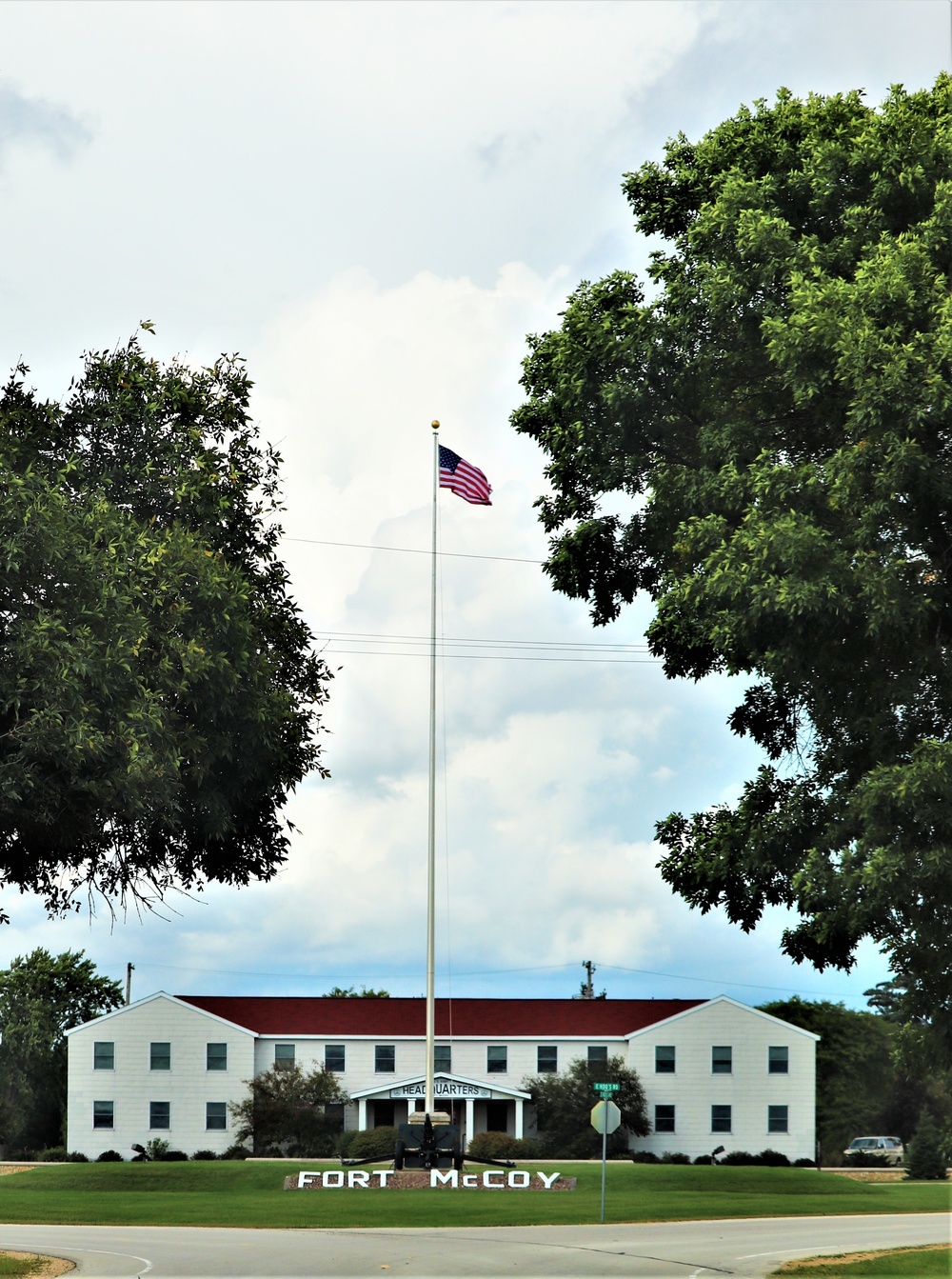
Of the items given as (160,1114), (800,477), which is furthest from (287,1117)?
(800,477)

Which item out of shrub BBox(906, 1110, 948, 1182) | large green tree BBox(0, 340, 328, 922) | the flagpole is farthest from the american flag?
shrub BBox(906, 1110, 948, 1182)

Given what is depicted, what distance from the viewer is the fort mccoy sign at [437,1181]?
135ft

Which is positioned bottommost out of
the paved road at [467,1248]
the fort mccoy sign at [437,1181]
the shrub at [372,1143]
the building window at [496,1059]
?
the shrub at [372,1143]

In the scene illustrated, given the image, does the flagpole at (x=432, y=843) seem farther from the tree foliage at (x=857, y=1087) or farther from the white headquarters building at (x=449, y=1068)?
the tree foliage at (x=857, y=1087)

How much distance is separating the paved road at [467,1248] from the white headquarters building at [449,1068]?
34.4 meters

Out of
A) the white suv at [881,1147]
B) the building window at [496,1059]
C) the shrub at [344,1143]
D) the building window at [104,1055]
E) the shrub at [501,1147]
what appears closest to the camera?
the shrub at [501,1147]

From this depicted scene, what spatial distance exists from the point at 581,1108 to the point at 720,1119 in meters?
7.18

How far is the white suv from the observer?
3068 inches

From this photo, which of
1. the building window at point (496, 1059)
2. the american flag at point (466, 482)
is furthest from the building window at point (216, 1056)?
the american flag at point (466, 482)

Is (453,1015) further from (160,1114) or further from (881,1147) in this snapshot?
(881,1147)

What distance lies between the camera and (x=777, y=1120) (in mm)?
68438

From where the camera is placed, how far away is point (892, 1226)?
33844 mm

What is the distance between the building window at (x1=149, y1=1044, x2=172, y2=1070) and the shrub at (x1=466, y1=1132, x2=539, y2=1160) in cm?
1527

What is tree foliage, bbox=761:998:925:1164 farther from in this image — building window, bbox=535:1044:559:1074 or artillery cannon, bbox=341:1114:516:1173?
artillery cannon, bbox=341:1114:516:1173
